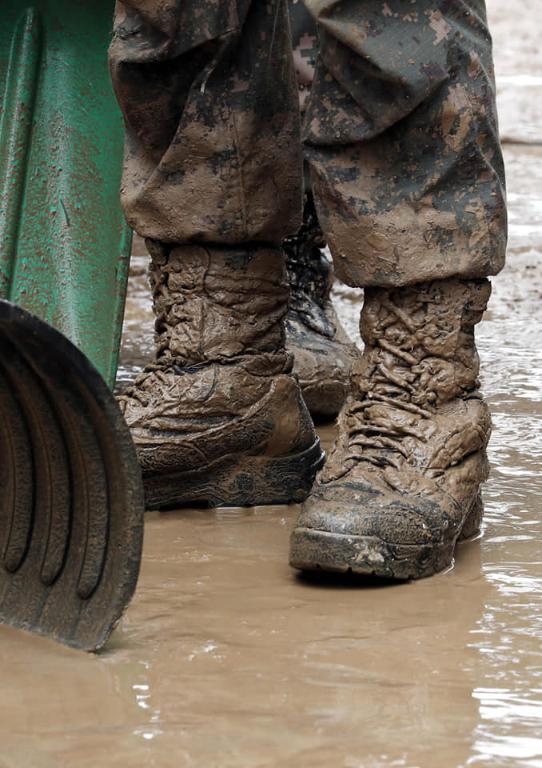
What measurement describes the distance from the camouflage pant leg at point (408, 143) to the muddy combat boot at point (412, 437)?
0.06 m

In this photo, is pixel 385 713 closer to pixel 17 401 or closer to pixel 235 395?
pixel 17 401

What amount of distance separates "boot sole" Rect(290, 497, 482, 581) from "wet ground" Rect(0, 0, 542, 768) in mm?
28

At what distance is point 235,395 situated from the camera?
219cm

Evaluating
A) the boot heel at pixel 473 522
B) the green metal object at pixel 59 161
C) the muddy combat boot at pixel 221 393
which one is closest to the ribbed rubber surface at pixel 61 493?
the muddy combat boot at pixel 221 393

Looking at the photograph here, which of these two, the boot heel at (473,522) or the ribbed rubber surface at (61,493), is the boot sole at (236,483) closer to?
the boot heel at (473,522)

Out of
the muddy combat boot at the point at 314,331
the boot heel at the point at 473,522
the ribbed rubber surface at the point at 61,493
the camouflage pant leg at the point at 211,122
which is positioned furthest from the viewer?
the muddy combat boot at the point at 314,331

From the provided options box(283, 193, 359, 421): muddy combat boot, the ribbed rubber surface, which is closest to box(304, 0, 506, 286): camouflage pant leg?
the ribbed rubber surface

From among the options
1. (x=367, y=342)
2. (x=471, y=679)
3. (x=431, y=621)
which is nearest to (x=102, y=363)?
(x=367, y=342)

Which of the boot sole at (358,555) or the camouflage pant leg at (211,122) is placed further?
the camouflage pant leg at (211,122)

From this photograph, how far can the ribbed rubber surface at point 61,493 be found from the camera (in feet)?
4.82

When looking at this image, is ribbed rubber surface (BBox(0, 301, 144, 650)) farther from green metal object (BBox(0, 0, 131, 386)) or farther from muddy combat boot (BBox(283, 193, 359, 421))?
muddy combat boot (BBox(283, 193, 359, 421))

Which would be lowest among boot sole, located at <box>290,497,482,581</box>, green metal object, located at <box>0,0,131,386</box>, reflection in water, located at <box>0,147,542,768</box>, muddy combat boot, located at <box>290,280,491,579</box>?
reflection in water, located at <box>0,147,542,768</box>

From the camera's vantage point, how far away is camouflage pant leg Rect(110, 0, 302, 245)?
6.84 feet

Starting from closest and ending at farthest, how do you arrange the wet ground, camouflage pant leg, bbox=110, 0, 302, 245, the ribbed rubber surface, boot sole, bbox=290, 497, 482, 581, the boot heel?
the wet ground
the ribbed rubber surface
boot sole, bbox=290, 497, 482, 581
the boot heel
camouflage pant leg, bbox=110, 0, 302, 245
